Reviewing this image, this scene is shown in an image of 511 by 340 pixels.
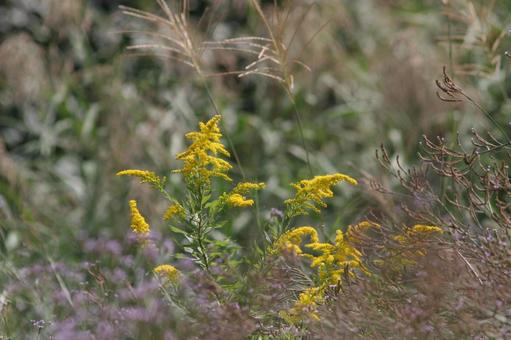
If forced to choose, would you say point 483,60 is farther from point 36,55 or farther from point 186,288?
point 186,288

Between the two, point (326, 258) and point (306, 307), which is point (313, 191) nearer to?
point (326, 258)

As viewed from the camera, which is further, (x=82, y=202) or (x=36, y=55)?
(x=36, y=55)

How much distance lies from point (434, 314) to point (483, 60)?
5824mm

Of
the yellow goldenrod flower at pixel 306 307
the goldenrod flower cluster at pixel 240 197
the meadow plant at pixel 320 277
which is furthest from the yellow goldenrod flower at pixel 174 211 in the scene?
the yellow goldenrod flower at pixel 306 307

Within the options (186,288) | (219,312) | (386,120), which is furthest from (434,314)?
(386,120)

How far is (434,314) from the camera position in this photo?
2549mm

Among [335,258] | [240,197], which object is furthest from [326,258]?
[240,197]

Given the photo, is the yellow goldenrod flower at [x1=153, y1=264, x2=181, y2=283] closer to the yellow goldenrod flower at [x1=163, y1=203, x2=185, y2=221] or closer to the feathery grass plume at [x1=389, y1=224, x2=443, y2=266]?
the yellow goldenrod flower at [x1=163, y1=203, x2=185, y2=221]

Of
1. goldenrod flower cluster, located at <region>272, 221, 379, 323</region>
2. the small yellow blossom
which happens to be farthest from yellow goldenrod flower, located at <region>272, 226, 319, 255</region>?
the small yellow blossom

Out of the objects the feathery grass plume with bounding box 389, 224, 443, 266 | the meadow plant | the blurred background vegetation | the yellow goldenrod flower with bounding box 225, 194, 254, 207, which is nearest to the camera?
the meadow plant

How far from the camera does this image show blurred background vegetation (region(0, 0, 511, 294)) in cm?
652

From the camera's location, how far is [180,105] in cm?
725

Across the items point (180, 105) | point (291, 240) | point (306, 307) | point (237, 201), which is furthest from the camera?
point (180, 105)

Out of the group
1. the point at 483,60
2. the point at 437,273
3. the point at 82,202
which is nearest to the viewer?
the point at 437,273
